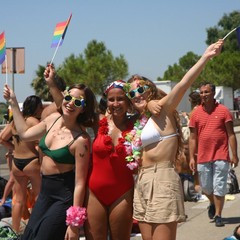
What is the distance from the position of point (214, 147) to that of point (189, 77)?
346cm

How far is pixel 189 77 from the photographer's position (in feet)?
13.3

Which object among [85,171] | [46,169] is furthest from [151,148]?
[46,169]

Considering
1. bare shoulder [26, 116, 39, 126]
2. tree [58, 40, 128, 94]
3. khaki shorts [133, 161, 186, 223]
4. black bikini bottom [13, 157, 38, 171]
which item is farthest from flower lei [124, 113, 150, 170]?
tree [58, 40, 128, 94]

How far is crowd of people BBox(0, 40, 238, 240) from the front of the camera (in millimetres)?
4121

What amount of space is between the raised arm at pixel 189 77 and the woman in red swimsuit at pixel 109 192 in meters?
0.50

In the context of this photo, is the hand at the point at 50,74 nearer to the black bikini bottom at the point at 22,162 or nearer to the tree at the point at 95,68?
the black bikini bottom at the point at 22,162

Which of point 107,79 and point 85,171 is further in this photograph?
point 107,79

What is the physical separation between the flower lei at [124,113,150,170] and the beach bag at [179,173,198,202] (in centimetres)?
511

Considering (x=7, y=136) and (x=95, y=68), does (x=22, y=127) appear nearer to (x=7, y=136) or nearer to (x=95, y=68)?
(x=7, y=136)

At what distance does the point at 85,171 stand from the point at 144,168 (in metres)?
0.44

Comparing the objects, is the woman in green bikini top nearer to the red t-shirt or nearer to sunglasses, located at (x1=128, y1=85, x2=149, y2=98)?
sunglasses, located at (x1=128, y1=85, x2=149, y2=98)

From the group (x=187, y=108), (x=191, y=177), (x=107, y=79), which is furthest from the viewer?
(x=107, y=79)

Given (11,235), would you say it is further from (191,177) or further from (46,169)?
(191,177)

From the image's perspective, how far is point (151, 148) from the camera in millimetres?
4195
